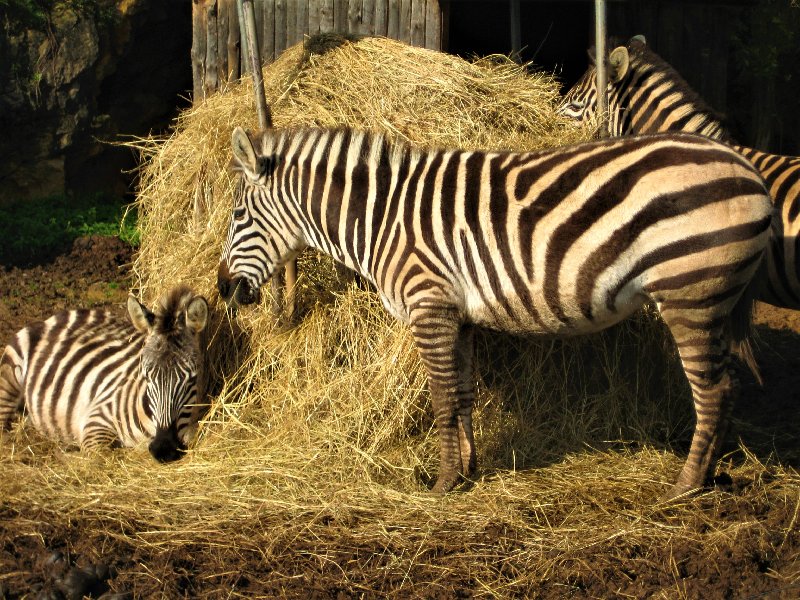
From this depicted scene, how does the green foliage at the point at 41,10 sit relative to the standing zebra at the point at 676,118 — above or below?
above

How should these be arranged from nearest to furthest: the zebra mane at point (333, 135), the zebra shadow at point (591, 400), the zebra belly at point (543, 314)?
the zebra belly at point (543, 314) → the zebra mane at point (333, 135) → the zebra shadow at point (591, 400)

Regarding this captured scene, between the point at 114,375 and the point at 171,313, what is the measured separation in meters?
0.94

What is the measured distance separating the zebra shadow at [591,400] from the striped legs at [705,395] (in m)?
1.04

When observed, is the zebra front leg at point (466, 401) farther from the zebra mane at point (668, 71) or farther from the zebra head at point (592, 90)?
the zebra mane at point (668, 71)

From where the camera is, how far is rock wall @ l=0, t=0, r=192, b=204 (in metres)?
13.0

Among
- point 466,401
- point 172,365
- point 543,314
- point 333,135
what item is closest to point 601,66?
point 333,135

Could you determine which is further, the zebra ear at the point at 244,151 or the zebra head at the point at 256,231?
the zebra head at the point at 256,231

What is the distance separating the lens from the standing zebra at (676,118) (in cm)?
765

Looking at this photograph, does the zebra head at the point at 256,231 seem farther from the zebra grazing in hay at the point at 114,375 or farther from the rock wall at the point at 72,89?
the rock wall at the point at 72,89

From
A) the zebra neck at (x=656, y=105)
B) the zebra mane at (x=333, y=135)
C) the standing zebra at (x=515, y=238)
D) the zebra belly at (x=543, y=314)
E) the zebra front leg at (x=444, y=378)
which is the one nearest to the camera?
the standing zebra at (x=515, y=238)

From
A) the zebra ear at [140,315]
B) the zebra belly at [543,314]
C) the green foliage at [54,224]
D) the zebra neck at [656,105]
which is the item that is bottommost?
the green foliage at [54,224]

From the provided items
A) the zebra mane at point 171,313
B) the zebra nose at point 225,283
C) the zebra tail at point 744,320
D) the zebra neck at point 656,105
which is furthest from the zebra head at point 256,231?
the zebra neck at point 656,105

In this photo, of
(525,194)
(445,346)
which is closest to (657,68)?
(525,194)

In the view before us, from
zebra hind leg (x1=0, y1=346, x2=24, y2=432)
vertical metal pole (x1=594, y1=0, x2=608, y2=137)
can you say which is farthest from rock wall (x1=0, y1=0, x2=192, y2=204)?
vertical metal pole (x1=594, y1=0, x2=608, y2=137)
